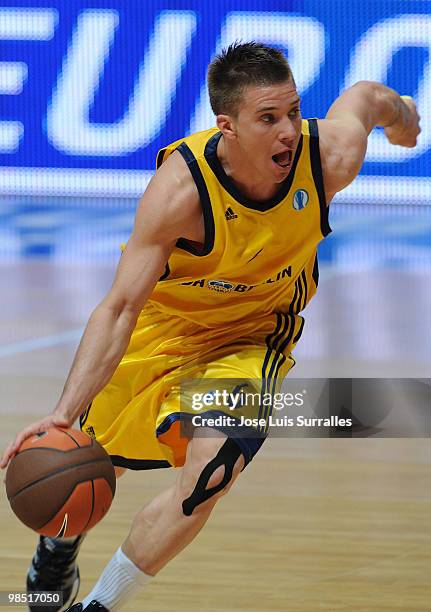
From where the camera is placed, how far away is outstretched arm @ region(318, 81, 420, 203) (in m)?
3.80

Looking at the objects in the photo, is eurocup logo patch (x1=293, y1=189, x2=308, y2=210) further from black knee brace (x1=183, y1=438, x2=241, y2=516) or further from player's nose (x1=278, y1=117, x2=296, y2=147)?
black knee brace (x1=183, y1=438, x2=241, y2=516)

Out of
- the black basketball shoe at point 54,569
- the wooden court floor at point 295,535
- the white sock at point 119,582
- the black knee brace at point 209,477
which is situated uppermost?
the black knee brace at point 209,477

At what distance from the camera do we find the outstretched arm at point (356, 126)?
3.80m

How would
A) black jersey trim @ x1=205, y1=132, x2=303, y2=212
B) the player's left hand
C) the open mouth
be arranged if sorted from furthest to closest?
1. the player's left hand
2. black jersey trim @ x1=205, y1=132, x2=303, y2=212
3. the open mouth

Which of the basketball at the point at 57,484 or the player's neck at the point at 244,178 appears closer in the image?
the basketball at the point at 57,484

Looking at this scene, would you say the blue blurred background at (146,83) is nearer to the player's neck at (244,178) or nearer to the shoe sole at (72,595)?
the shoe sole at (72,595)

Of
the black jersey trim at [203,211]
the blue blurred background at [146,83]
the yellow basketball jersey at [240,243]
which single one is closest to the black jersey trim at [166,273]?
the yellow basketball jersey at [240,243]

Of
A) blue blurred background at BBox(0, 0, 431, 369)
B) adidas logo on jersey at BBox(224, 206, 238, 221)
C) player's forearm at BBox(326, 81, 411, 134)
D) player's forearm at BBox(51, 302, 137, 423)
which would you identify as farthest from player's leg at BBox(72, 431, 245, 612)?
blue blurred background at BBox(0, 0, 431, 369)

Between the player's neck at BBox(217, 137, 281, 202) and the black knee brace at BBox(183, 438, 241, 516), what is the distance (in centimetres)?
79

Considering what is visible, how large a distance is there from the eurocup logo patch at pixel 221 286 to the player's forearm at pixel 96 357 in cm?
40

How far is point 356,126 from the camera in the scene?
3961 mm

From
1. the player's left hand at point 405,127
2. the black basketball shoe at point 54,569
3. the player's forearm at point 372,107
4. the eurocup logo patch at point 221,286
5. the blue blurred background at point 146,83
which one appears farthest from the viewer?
the blue blurred background at point 146,83

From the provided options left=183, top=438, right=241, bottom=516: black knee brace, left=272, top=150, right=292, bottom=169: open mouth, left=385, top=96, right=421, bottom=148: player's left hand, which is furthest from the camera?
left=385, top=96, right=421, bottom=148: player's left hand

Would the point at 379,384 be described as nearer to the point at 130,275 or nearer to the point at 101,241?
the point at 130,275
